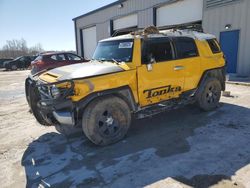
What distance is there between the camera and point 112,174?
3566 mm

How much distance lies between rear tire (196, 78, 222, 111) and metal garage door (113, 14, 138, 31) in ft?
46.9

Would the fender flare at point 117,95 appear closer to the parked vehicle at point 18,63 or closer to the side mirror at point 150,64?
the side mirror at point 150,64

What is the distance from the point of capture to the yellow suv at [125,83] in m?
4.19

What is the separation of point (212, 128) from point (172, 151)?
1.51m

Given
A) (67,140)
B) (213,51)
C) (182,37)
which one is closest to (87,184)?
(67,140)

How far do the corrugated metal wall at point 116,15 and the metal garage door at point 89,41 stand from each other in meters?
0.62

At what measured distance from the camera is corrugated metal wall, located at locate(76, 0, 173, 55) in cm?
1752

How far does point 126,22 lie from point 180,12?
21.4 feet

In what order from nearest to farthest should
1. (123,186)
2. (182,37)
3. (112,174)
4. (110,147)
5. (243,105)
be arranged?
(123,186) < (112,174) < (110,147) < (182,37) < (243,105)

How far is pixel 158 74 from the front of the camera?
5.06 metres

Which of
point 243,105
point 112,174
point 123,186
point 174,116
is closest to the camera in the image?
point 123,186

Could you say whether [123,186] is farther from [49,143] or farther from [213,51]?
[213,51]

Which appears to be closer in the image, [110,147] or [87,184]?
[87,184]

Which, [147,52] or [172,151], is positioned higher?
[147,52]
